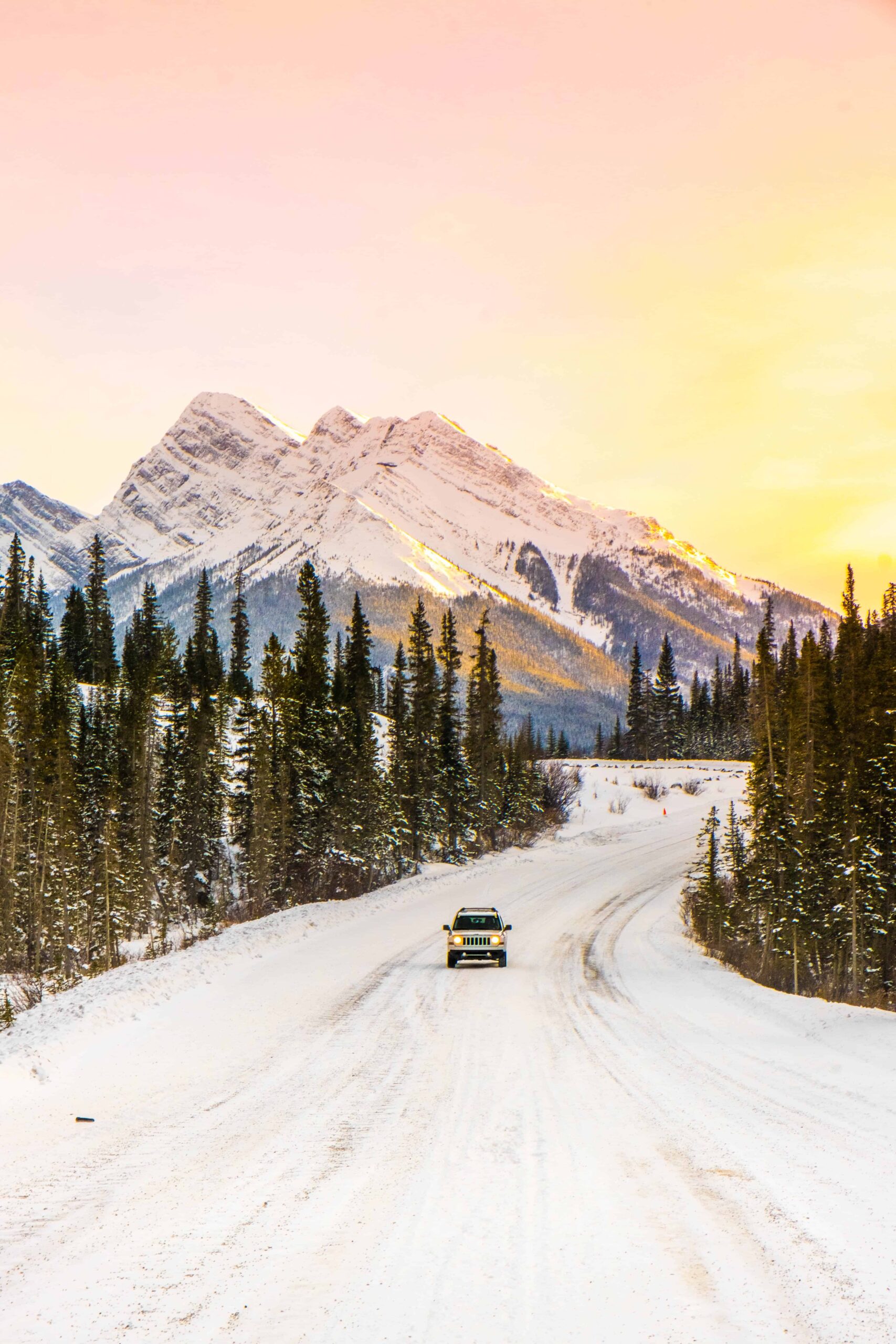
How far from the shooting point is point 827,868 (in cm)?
3356

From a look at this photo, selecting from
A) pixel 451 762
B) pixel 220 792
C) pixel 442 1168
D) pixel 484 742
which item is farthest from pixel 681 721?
pixel 442 1168

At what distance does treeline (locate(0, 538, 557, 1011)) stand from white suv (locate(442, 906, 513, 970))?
1033 cm

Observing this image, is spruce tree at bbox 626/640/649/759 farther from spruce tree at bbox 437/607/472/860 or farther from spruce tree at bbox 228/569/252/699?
spruce tree at bbox 437/607/472/860

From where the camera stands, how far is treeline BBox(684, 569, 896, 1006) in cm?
3102

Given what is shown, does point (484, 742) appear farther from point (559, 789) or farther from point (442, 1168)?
point (442, 1168)

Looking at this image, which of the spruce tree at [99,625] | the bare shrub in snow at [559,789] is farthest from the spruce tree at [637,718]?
the spruce tree at [99,625]

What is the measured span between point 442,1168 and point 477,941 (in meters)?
14.7

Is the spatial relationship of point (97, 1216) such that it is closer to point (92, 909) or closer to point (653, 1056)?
point (653, 1056)

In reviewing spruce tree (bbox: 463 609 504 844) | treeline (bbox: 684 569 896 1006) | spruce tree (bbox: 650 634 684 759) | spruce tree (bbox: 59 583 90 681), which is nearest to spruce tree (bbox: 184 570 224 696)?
spruce tree (bbox: 59 583 90 681)

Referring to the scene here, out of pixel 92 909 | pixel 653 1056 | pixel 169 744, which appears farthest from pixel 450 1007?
pixel 169 744

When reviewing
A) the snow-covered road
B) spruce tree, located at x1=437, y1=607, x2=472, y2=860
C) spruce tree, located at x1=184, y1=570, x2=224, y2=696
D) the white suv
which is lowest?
the white suv

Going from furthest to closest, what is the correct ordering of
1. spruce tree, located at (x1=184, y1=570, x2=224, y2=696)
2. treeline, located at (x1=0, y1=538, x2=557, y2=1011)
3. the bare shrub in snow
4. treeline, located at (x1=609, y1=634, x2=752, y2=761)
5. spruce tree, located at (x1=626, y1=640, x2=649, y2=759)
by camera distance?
spruce tree, located at (x1=626, y1=640, x2=649, y2=759) < treeline, located at (x1=609, y1=634, x2=752, y2=761) < the bare shrub in snow < spruce tree, located at (x1=184, y1=570, x2=224, y2=696) < treeline, located at (x1=0, y1=538, x2=557, y2=1011)

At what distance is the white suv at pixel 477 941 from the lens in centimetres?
2172

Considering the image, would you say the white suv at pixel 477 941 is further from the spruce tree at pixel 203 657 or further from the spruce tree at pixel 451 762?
the spruce tree at pixel 203 657
